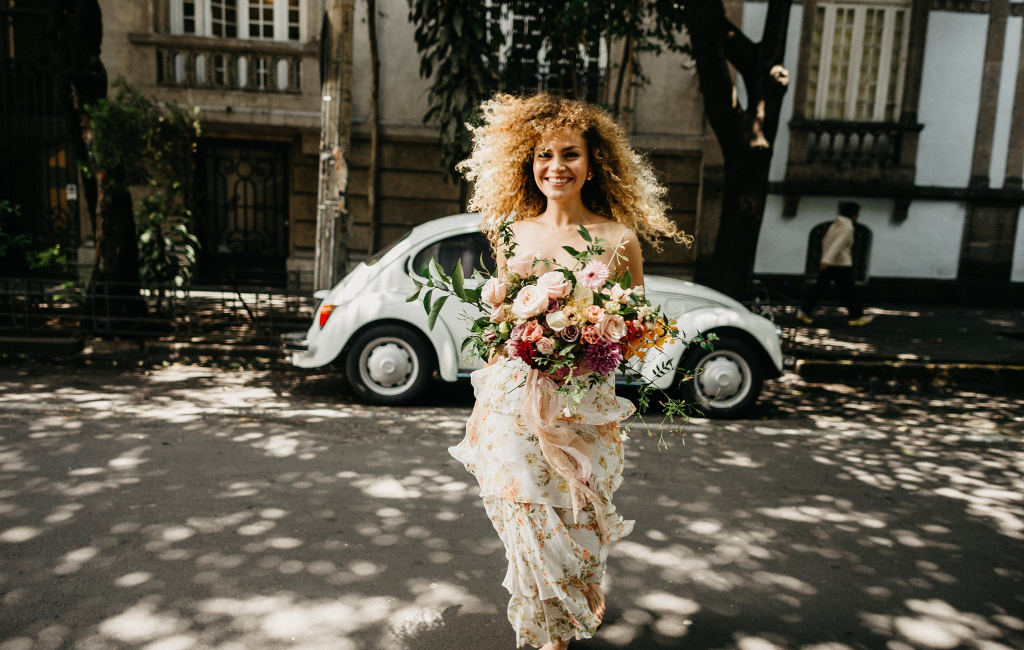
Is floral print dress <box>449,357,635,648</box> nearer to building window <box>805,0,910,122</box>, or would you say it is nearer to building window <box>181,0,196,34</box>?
building window <box>181,0,196,34</box>

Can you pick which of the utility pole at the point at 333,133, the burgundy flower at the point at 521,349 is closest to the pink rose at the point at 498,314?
the burgundy flower at the point at 521,349

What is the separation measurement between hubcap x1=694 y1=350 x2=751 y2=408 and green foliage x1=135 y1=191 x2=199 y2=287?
6564 mm

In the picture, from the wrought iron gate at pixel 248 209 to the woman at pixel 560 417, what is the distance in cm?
1207

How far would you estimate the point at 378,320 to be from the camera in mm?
6332

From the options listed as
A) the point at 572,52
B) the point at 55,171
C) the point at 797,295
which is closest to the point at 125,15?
the point at 55,171

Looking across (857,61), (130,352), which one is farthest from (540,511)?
(857,61)

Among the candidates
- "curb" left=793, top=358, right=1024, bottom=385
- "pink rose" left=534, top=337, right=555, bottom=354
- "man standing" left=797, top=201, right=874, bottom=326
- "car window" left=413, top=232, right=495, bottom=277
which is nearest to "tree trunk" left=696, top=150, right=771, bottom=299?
"curb" left=793, top=358, right=1024, bottom=385

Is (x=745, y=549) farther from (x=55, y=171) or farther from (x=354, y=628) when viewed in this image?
(x=55, y=171)

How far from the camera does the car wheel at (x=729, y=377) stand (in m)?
6.29

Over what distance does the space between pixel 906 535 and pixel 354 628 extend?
297 centimetres

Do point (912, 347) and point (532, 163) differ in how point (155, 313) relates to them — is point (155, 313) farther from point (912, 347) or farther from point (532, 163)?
point (912, 347)

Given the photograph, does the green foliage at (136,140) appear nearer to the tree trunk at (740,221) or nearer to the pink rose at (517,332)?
the tree trunk at (740,221)

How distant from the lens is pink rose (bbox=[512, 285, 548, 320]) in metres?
2.33

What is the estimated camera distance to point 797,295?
1470cm
